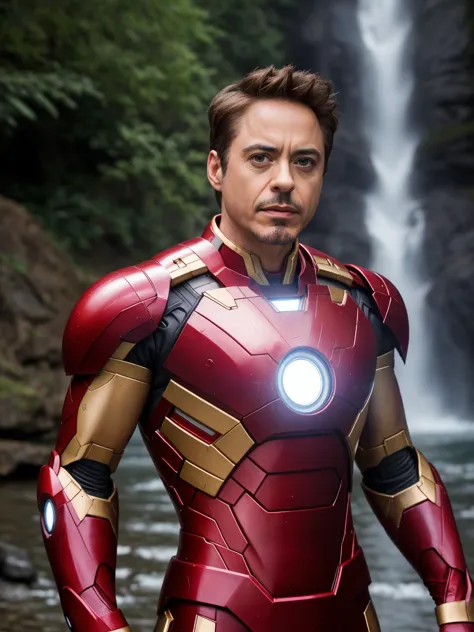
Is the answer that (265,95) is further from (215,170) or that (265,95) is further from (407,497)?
(407,497)

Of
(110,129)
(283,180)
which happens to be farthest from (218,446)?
(110,129)

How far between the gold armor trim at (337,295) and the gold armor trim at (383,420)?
0.18 meters

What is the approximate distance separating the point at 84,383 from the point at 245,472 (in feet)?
1.18

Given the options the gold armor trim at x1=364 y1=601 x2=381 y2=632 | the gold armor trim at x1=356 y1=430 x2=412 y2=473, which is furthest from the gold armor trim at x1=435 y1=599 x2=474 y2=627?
the gold armor trim at x1=356 y1=430 x2=412 y2=473

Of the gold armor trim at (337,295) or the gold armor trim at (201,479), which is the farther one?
the gold armor trim at (337,295)

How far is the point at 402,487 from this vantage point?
2309mm

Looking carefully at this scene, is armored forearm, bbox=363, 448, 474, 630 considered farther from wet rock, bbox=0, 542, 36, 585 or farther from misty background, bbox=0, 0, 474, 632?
wet rock, bbox=0, 542, 36, 585

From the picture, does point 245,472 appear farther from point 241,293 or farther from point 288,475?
point 241,293

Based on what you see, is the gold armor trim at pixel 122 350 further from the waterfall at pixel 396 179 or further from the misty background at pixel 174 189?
the waterfall at pixel 396 179

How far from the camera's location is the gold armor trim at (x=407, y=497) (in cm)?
229

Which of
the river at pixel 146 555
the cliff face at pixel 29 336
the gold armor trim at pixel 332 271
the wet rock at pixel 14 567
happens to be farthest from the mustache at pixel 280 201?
the cliff face at pixel 29 336

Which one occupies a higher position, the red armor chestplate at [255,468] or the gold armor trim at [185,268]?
the gold armor trim at [185,268]

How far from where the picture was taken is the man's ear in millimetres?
2195

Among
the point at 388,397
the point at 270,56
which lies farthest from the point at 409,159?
the point at 388,397
